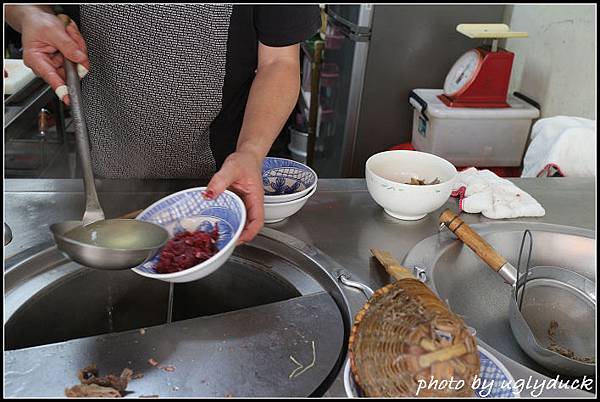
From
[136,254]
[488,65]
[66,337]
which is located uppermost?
[488,65]

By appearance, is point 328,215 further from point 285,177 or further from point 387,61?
point 387,61

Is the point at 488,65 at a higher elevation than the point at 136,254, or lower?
higher

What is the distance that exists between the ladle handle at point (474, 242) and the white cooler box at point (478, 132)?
132 cm

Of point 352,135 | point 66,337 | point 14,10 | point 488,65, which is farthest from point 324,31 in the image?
point 66,337

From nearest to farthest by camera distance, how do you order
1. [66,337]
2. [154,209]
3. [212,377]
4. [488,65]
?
[212,377] → [154,209] → [66,337] → [488,65]

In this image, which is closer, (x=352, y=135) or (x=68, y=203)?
(x=68, y=203)

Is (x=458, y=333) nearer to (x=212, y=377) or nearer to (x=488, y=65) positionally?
(x=212, y=377)

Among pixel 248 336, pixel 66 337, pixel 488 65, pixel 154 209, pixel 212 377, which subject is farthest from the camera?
pixel 488 65

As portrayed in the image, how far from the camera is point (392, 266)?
1118mm

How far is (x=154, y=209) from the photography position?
1.20 m

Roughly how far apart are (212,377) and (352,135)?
2270 millimetres

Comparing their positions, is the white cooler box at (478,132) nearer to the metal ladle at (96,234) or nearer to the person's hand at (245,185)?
the person's hand at (245,185)

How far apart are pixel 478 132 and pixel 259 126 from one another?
60.6 inches

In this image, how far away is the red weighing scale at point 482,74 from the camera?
2461mm
